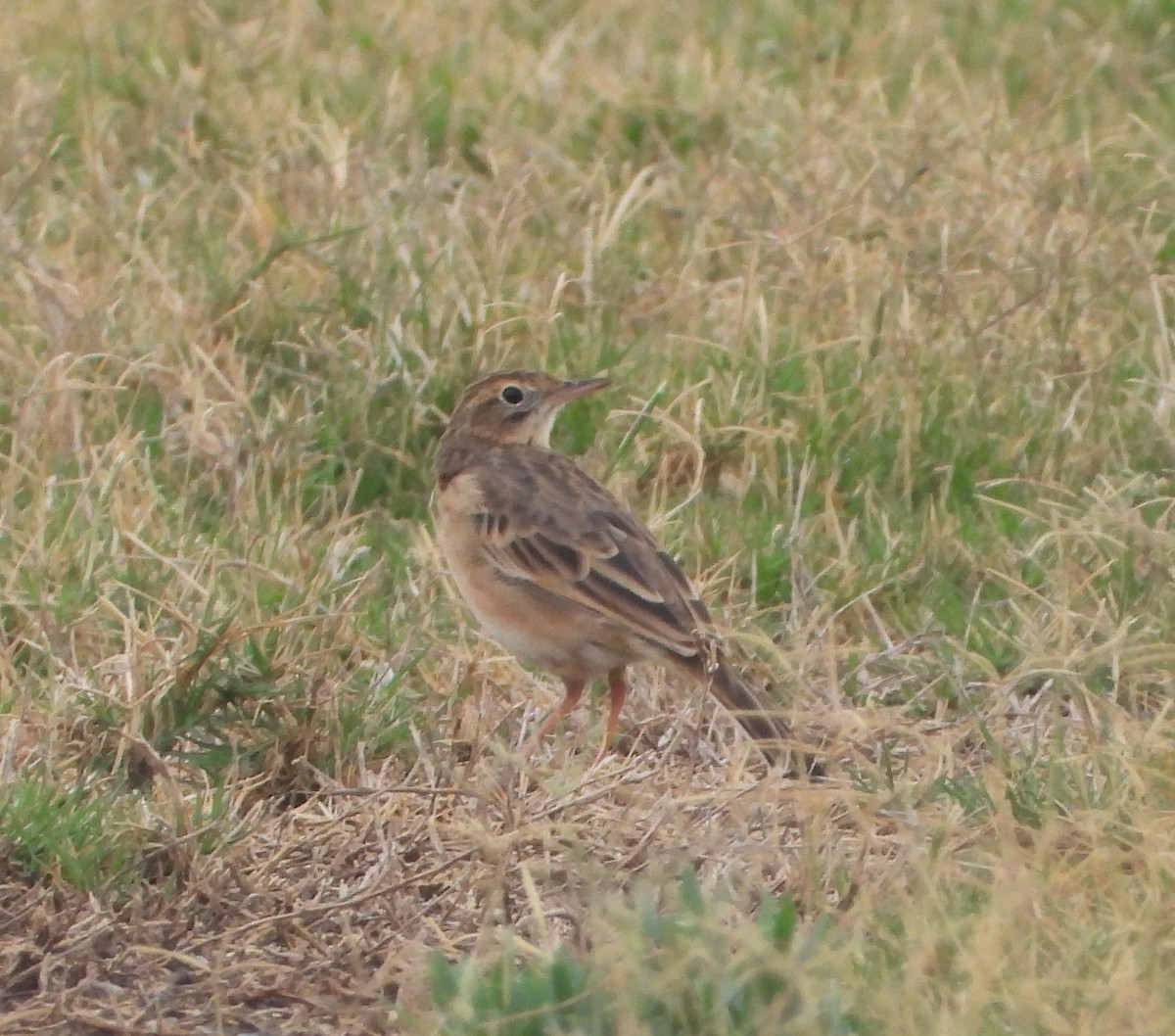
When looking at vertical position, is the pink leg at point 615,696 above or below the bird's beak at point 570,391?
below

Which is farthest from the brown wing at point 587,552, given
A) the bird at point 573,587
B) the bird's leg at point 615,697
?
the bird's leg at point 615,697

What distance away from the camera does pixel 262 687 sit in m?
6.14

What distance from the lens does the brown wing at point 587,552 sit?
6109 mm

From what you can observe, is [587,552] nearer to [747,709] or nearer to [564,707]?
[564,707]

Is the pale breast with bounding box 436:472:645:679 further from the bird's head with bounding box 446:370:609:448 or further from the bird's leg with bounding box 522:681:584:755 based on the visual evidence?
the bird's head with bounding box 446:370:609:448

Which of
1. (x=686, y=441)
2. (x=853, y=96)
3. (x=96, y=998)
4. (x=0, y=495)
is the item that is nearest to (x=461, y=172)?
(x=853, y=96)

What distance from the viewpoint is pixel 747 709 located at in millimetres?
5949

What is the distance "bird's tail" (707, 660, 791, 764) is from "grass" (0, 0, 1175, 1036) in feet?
0.47

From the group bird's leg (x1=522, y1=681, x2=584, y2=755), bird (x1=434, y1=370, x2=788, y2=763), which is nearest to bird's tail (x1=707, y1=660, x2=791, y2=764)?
bird (x1=434, y1=370, x2=788, y2=763)

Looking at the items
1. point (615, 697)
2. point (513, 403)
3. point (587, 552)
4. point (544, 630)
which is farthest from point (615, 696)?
point (513, 403)

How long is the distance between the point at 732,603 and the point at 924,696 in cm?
73

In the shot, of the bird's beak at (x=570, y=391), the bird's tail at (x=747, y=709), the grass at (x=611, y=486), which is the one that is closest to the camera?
the grass at (x=611, y=486)

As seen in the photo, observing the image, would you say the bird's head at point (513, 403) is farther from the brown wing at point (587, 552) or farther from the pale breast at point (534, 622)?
the pale breast at point (534, 622)

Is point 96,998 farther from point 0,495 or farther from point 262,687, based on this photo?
point 0,495
